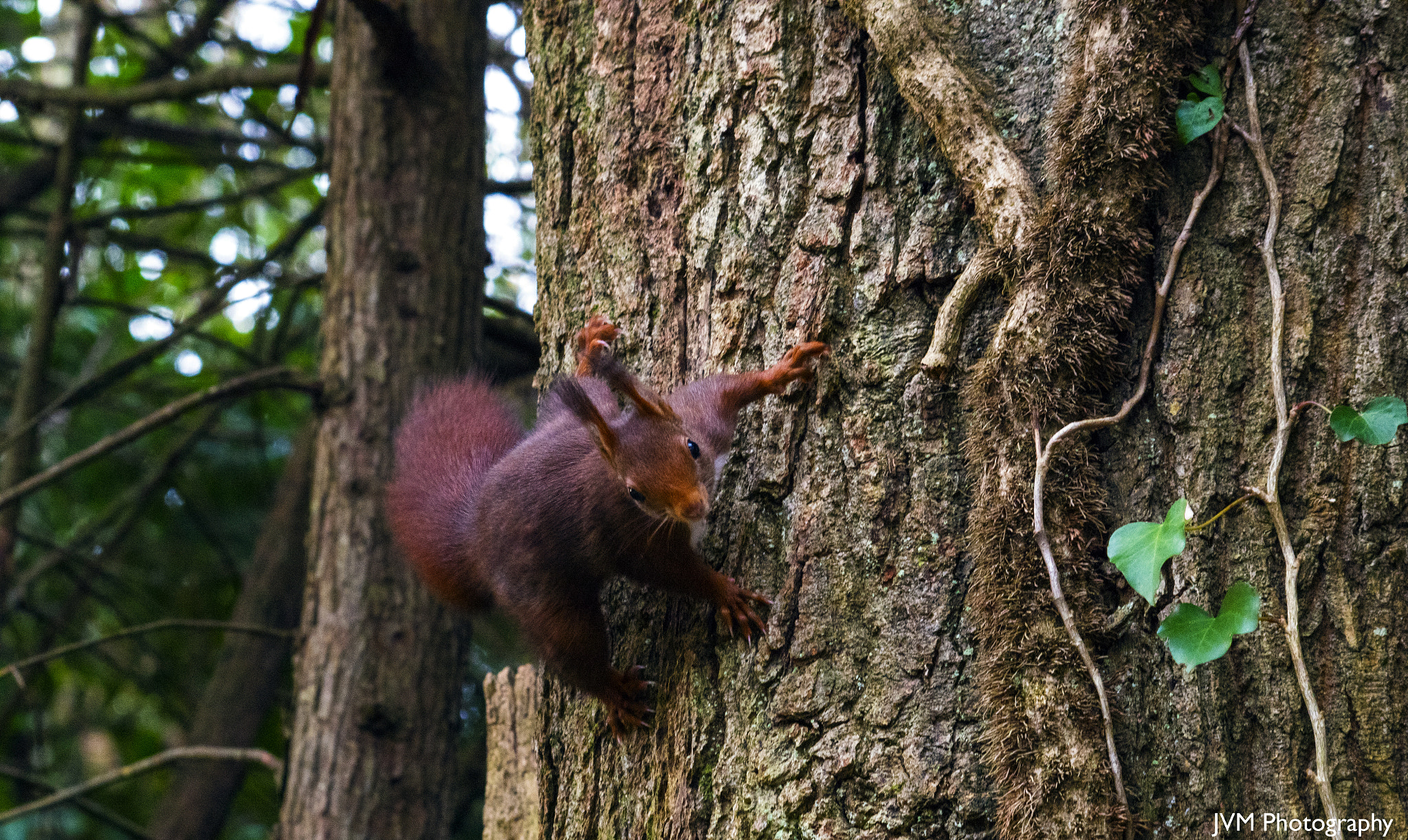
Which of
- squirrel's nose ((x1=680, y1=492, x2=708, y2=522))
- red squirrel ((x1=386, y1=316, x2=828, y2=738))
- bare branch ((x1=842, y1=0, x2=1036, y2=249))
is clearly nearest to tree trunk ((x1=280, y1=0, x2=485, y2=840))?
red squirrel ((x1=386, y1=316, x2=828, y2=738))

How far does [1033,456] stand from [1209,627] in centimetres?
33

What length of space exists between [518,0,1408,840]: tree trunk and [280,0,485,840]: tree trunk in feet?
6.15

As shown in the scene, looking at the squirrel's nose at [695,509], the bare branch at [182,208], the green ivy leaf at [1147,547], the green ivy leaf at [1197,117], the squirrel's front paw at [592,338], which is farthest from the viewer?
the bare branch at [182,208]

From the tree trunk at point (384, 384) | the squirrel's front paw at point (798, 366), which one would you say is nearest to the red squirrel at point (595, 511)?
the squirrel's front paw at point (798, 366)

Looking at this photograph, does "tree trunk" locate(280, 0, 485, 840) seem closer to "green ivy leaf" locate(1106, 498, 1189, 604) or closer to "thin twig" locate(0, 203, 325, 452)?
"thin twig" locate(0, 203, 325, 452)

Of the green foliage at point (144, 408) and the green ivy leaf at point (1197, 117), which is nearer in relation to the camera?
the green ivy leaf at point (1197, 117)

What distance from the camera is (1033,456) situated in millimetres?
1596

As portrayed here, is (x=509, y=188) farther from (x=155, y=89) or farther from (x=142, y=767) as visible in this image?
(x=142, y=767)

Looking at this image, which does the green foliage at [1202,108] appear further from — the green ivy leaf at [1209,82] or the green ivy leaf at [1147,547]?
the green ivy leaf at [1147,547]

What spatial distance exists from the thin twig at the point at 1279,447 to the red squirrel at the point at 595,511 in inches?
26.2

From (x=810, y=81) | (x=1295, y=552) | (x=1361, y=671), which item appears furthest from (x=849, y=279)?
(x=1361, y=671)

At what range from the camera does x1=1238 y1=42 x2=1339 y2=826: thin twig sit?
1.40m

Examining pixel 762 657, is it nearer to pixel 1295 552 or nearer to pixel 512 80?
pixel 1295 552

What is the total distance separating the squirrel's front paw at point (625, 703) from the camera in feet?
6.30
